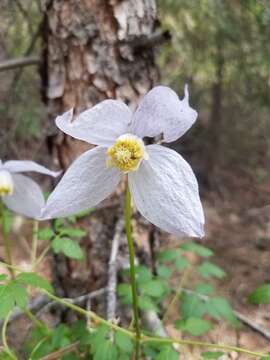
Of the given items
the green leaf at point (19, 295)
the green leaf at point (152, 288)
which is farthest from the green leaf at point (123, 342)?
the green leaf at point (19, 295)

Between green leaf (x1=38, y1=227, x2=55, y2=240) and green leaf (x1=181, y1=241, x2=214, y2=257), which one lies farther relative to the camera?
green leaf (x1=181, y1=241, x2=214, y2=257)

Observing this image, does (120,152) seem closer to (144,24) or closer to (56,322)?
(144,24)

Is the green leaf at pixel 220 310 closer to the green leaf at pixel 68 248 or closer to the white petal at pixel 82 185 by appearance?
the green leaf at pixel 68 248

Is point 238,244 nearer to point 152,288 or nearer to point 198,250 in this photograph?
point 198,250

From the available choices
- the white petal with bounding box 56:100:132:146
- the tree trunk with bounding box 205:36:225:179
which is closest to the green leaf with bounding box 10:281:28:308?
the white petal with bounding box 56:100:132:146

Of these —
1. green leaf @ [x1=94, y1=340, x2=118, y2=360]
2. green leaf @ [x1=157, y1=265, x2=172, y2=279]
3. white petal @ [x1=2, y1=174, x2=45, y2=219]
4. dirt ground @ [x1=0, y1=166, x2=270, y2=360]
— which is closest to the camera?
green leaf @ [x1=94, y1=340, x2=118, y2=360]

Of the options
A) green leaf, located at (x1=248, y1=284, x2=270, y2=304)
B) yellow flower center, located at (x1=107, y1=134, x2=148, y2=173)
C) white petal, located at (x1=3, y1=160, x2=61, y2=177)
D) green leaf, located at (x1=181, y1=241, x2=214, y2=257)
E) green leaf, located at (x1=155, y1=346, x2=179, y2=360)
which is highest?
yellow flower center, located at (x1=107, y1=134, x2=148, y2=173)

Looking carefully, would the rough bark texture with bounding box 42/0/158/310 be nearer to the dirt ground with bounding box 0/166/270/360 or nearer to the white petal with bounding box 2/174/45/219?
the white petal with bounding box 2/174/45/219
